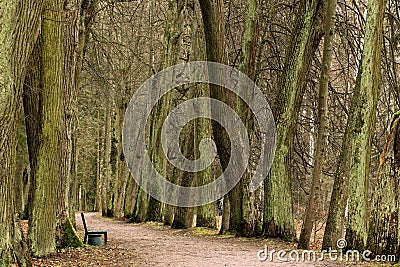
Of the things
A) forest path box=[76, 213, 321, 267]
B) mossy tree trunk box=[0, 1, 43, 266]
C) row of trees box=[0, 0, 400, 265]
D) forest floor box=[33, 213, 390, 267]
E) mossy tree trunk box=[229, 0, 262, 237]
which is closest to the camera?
mossy tree trunk box=[0, 1, 43, 266]

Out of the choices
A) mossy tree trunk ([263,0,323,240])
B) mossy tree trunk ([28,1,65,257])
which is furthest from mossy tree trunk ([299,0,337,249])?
mossy tree trunk ([28,1,65,257])

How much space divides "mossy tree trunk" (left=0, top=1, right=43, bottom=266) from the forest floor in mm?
3009

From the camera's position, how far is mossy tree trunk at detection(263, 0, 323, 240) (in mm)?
A: 13203

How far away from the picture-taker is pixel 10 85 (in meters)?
5.96

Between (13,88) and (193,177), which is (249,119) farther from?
(13,88)

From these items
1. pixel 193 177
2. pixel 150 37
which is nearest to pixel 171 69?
pixel 193 177

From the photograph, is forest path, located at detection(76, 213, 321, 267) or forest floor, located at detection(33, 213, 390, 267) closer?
forest floor, located at detection(33, 213, 390, 267)

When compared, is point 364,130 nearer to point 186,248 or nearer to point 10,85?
point 186,248

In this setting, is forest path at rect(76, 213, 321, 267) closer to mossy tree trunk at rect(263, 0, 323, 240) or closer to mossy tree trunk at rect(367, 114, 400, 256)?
mossy tree trunk at rect(263, 0, 323, 240)

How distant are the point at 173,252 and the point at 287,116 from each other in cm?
422

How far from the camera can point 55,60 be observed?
1027 cm

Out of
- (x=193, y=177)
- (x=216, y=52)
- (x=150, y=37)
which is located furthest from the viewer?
(x=150, y=37)

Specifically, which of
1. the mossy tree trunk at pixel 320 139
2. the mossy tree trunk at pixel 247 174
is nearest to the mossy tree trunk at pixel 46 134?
the mossy tree trunk at pixel 320 139

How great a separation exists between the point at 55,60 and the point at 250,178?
5.92 m
